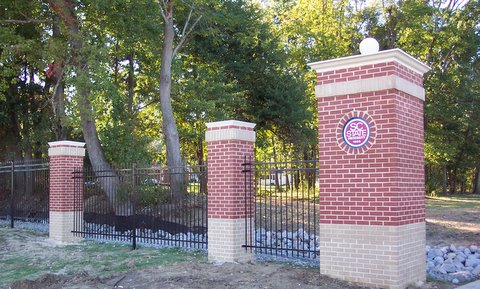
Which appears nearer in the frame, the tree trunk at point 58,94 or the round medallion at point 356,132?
the round medallion at point 356,132

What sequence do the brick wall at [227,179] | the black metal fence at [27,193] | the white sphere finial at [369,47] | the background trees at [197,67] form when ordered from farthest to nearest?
the background trees at [197,67]
the black metal fence at [27,193]
the brick wall at [227,179]
the white sphere finial at [369,47]

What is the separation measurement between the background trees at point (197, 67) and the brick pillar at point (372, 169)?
10.2 meters

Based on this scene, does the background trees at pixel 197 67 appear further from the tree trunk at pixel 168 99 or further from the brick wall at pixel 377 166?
the brick wall at pixel 377 166

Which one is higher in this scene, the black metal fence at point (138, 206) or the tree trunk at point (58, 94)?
the tree trunk at point (58, 94)

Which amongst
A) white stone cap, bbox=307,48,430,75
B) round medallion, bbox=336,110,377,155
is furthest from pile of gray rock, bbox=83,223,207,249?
white stone cap, bbox=307,48,430,75

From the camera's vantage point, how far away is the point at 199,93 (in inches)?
883

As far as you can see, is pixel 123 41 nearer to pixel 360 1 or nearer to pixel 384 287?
pixel 384 287

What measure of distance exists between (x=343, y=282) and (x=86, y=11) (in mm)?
14099

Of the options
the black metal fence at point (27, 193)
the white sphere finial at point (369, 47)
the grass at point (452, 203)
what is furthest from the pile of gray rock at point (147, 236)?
the grass at point (452, 203)

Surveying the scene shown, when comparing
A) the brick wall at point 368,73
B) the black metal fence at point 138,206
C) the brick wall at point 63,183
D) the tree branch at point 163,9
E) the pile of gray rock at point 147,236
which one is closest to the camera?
the brick wall at point 368,73

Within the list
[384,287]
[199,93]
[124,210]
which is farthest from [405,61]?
[199,93]

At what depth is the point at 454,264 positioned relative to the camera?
30.5ft

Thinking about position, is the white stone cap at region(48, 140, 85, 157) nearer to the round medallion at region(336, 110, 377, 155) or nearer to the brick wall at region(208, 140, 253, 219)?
the brick wall at region(208, 140, 253, 219)

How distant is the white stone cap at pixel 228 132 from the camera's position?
925 cm
